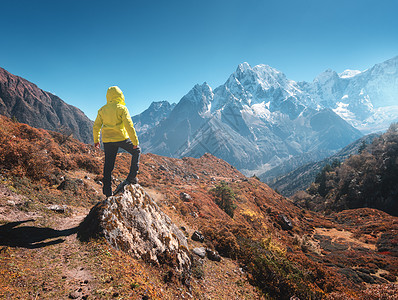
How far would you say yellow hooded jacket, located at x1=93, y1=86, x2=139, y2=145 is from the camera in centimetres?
709

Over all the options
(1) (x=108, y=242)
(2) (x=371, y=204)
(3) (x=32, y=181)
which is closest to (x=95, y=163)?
(3) (x=32, y=181)

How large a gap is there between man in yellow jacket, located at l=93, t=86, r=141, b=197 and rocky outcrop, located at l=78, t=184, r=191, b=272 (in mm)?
994

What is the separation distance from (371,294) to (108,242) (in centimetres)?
1434

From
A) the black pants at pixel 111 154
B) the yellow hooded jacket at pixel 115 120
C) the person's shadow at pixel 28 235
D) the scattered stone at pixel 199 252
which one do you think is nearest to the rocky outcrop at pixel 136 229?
the person's shadow at pixel 28 235

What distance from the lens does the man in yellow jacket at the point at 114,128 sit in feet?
23.3

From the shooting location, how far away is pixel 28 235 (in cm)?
582

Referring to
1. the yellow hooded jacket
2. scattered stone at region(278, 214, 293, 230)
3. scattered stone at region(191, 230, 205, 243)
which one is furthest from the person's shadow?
scattered stone at region(278, 214, 293, 230)

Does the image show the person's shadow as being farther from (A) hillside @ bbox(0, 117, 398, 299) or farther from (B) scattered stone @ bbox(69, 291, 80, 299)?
(B) scattered stone @ bbox(69, 291, 80, 299)

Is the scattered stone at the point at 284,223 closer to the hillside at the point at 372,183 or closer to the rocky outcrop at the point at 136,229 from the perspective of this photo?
the rocky outcrop at the point at 136,229

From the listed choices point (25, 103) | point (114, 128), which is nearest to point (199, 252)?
point (114, 128)

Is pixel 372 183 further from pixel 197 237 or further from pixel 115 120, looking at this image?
pixel 115 120

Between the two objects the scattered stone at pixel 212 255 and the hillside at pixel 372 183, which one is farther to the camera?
the hillside at pixel 372 183

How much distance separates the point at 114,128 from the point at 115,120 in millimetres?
327

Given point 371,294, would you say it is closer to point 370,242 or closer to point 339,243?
point 339,243
